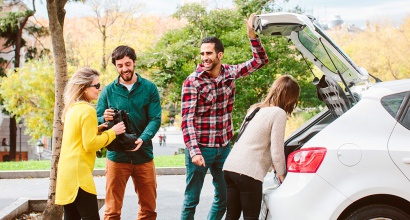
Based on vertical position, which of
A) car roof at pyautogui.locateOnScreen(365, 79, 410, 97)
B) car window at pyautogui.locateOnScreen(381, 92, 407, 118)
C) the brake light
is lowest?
the brake light

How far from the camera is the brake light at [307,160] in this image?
3867 millimetres

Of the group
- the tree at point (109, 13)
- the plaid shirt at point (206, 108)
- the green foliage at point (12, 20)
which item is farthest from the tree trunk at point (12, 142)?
the plaid shirt at point (206, 108)

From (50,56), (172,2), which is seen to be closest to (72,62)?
(50,56)

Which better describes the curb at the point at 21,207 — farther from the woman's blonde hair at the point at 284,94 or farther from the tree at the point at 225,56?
the tree at the point at 225,56

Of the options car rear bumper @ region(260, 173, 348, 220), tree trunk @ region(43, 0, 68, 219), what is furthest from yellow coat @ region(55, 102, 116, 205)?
tree trunk @ region(43, 0, 68, 219)

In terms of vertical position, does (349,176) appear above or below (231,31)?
below

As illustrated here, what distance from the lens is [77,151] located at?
4.28 meters

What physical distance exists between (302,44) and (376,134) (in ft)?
4.06

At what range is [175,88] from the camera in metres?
26.5

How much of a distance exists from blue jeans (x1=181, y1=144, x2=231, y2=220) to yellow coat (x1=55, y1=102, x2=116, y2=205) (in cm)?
106

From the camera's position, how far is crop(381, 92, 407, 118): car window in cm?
396

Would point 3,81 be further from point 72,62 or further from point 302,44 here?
point 302,44

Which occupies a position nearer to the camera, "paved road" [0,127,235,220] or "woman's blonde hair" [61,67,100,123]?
"woman's blonde hair" [61,67,100,123]

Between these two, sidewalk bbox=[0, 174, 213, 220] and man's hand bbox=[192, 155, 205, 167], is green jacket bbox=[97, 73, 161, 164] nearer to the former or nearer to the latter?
man's hand bbox=[192, 155, 205, 167]
